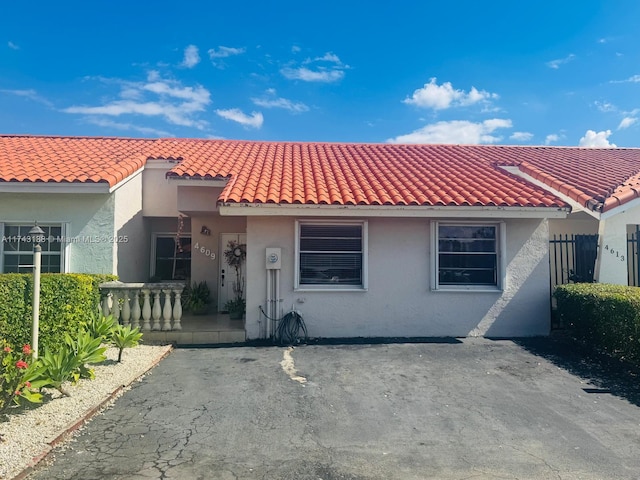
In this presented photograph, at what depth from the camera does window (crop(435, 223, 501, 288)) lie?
9383 millimetres

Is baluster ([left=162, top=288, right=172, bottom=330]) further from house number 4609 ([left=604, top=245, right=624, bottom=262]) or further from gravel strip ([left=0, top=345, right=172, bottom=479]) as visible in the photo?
house number 4609 ([left=604, top=245, right=624, bottom=262])

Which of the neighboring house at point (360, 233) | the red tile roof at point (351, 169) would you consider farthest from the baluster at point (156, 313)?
the red tile roof at point (351, 169)

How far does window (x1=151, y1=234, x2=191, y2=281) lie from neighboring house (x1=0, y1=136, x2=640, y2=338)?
185 centimetres

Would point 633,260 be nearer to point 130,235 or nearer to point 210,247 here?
point 210,247

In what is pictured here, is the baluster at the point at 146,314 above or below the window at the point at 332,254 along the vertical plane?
below

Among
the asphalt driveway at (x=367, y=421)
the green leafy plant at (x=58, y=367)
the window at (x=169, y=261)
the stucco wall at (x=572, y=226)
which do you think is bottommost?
the asphalt driveway at (x=367, y=421)

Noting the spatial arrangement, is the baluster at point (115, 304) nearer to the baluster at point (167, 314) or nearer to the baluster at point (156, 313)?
the baluster at point (156, 313)

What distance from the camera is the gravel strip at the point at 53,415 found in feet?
12.9

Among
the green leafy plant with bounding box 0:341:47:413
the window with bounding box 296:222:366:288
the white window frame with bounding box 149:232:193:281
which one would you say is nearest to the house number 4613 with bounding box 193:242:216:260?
the white window frame with bounding box 149:232:193:281

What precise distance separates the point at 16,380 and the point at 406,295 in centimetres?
704

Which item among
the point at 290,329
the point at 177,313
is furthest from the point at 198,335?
the point at 290,329

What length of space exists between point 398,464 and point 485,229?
22.3 feet

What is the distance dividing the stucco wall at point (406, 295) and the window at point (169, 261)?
475 cm

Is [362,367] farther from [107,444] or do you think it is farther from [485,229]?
[485,229]
